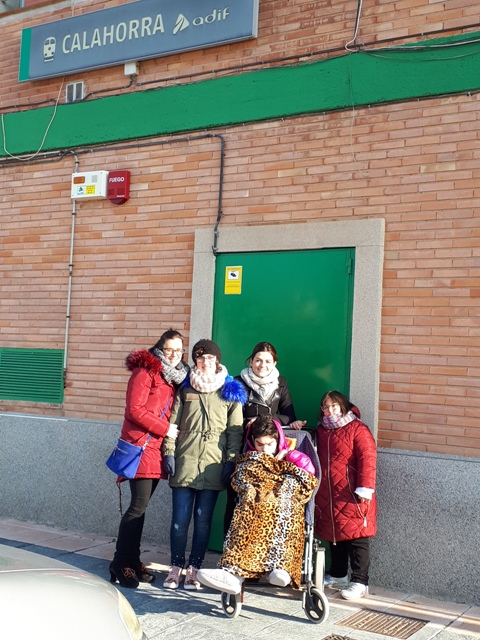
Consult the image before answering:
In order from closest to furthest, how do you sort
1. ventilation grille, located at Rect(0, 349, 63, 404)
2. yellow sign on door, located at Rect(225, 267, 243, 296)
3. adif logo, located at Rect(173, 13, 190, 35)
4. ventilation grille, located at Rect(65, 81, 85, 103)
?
yellow sign on door, located at Rect(225, 267, 243, 296) → adif logo, located at Rect(173, 13, 190, 35) → ventilation grille, located at Rect(0, 349, 63, 404) → ventilation grille, located at Rect(65, 81, 85, 103)

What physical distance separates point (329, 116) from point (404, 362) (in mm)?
2206

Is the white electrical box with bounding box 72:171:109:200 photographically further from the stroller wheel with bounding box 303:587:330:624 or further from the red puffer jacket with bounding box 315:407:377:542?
the stroller wheel with bounding box 303:587:330:624

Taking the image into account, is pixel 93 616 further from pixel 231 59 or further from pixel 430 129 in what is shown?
pixel 231 59

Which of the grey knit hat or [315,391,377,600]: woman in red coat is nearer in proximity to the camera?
[315,391,377,600]: woman in red coat

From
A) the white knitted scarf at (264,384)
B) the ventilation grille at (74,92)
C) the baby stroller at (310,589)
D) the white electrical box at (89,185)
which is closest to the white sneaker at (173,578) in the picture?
the baby stroller at (310,589)

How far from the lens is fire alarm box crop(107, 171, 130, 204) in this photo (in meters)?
7.85

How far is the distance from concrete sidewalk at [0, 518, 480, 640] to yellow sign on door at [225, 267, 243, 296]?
244 centimetres

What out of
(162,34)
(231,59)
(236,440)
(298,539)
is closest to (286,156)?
(231,59)

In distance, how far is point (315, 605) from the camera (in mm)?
5258

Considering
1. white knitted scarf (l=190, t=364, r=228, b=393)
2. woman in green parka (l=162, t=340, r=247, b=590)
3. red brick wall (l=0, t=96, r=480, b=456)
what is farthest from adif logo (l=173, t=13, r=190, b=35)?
white knitted scarf (l=190, t=364, r=228, b=393)

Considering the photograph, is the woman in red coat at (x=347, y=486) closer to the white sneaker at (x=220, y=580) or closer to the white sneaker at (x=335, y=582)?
the white sneaker at (x=335, y=582)

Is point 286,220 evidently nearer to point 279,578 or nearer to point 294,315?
point 294,315

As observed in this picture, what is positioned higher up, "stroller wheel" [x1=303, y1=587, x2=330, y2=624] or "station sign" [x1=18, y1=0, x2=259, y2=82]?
"station sign" [x1=18, y1=0, x2=259, y2=82]

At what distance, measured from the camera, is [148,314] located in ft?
25.1
